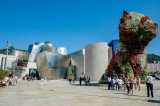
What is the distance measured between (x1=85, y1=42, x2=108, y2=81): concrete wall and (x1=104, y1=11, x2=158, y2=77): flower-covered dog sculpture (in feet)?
80.3

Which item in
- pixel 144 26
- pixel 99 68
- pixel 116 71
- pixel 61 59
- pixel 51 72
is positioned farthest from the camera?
pixel 61 59

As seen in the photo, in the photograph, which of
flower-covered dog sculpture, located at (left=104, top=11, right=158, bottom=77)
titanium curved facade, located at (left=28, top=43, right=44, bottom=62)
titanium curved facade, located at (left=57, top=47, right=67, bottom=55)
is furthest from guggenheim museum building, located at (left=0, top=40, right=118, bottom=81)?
titanium curved facade, located at (left=57, top=47, right=67, bottom=55)

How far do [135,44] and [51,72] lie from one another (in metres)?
35.0

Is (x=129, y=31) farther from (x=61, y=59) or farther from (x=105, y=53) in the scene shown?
(x=61, y=59)

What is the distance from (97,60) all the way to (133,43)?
1019 inches

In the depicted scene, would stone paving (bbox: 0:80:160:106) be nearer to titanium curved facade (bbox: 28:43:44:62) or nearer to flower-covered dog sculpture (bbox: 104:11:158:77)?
flower-covered dog sculpture (bbox: 104:11:158:77)

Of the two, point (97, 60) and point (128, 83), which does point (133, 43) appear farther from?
point (97, 60)

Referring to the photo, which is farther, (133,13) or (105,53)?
(105,53)

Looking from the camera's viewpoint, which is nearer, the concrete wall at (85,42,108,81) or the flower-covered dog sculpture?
the flower-covered dog sculpture

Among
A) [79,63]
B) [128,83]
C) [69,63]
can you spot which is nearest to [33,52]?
[69,63]

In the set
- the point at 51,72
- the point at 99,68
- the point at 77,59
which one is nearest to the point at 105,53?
the point at 99,68

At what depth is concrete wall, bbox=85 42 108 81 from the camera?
38.0 metres

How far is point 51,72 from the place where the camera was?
44.7 metres

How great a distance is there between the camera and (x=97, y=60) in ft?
126
